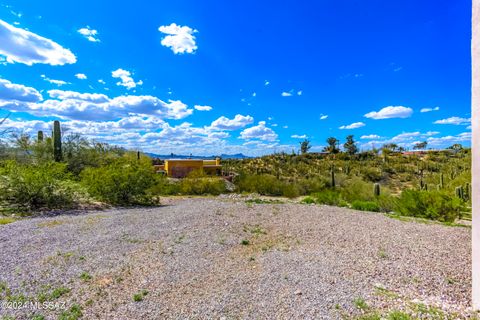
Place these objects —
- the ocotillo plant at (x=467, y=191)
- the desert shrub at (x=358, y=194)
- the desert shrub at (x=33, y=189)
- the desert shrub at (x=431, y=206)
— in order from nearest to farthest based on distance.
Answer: the desert shrub at (x=431, y=206) → the desert shrub at (x=33, y=189) → the desert shrub at (x=358, y=194) → the ocotillo plant at (x=467, y=191)

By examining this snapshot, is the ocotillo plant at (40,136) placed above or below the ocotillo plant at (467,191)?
above

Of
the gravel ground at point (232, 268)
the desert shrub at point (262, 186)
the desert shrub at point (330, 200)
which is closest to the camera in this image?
the gravel ground at point (232, 268)

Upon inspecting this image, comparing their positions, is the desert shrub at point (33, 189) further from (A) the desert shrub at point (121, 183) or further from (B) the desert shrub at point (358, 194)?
(B) the desert shrub at point (358, 194)

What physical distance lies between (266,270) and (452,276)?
8.23ft

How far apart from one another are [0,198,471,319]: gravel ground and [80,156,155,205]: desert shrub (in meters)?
3.13

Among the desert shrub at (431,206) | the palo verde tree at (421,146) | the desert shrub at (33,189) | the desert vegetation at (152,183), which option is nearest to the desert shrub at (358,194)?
the desert vegetation at (152,183)

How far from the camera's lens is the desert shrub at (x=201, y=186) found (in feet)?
50.8

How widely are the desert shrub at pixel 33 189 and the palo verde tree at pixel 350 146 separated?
34.5m

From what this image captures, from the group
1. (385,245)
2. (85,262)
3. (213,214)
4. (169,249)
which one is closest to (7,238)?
(85,262)

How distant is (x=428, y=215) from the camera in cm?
848

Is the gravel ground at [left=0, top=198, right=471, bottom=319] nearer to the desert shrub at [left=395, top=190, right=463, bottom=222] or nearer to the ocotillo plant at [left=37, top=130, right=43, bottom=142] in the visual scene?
the desert shrub at [left=395, top=190, right=463, bottom=222]

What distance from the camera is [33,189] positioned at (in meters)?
8.57

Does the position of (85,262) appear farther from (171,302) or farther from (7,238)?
(7,238)

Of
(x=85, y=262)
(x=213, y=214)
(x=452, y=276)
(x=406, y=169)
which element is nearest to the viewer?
(x=452, y=276)
